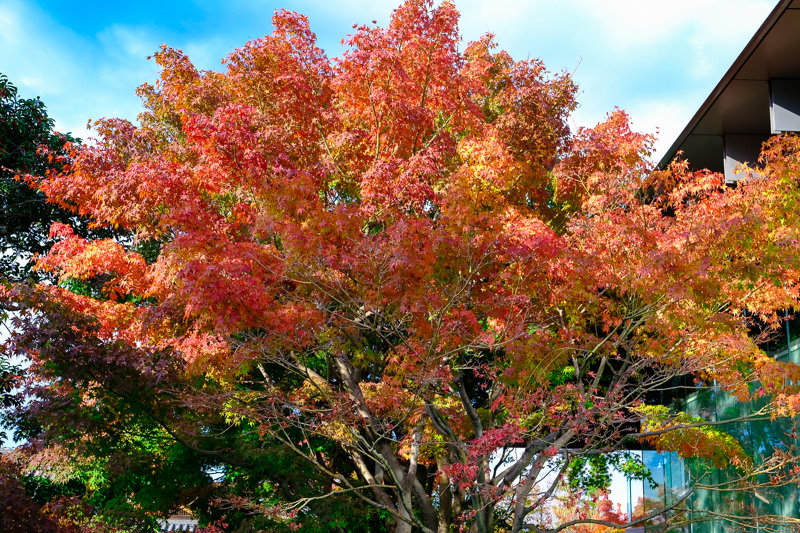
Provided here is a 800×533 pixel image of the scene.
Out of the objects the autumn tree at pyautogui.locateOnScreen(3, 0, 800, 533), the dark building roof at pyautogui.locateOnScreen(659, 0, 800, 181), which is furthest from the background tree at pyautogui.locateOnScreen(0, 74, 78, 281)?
the dark building roof at pyautogui.locateOnScreen(659, 0, 800, 181)

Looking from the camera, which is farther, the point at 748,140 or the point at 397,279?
the point at 748,140

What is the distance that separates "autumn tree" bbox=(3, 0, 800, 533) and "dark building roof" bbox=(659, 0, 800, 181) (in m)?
1.43

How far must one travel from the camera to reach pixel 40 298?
9586 millimetres

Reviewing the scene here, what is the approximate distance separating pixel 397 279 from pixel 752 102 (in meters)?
8.58

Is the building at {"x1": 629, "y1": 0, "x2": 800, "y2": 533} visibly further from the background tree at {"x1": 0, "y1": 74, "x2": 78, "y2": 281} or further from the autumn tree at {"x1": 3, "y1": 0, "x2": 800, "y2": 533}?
the background tree at {"x1": 0, "y1": 74, "x2": 78, "y2": 281}

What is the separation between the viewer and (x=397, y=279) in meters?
8.05

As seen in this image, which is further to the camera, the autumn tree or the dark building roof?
the dark building roof

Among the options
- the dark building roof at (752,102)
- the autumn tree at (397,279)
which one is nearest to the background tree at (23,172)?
the autumn tree at (397,279)

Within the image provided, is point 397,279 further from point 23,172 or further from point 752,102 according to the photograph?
point 23,172

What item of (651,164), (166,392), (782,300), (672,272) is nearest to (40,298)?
(166,392)

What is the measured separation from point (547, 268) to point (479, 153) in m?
2.13

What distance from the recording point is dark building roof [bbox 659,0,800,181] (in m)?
10.8

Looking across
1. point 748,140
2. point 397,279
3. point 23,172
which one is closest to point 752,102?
point 748,140

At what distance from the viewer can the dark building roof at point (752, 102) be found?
35.3 feet
